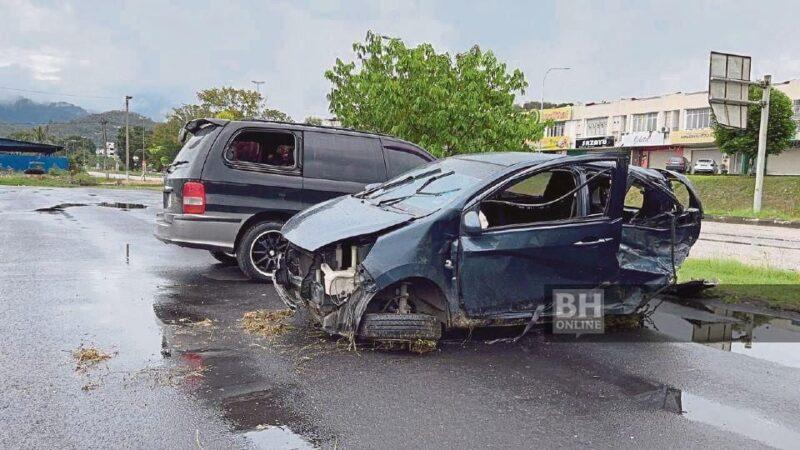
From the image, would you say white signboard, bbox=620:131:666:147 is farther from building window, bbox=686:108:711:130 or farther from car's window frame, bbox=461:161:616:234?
car's window frame, bbox=461:161:616:234

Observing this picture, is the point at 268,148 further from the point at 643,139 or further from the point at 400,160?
the point at 643,139

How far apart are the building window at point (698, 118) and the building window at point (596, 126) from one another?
10.6 meters

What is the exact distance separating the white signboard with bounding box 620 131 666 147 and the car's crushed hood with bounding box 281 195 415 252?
6260cm

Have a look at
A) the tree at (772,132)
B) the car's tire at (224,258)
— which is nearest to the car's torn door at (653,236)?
the car's tire at (224,258)

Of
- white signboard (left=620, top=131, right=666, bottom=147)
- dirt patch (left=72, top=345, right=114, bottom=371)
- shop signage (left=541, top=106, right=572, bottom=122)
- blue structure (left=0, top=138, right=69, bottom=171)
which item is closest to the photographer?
dirt patch (left=72, top=345, right=114, bottom=371)

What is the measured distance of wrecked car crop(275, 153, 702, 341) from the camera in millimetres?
5035

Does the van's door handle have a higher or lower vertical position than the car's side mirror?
lower

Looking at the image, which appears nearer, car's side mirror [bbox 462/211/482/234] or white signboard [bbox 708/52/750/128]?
car's side mirror [bbox 462/211/482/234]

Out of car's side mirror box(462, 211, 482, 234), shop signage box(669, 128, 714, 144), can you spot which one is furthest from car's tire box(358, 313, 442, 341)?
shop signage box(669, 128, 714, 144)

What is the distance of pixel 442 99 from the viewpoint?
684 inches

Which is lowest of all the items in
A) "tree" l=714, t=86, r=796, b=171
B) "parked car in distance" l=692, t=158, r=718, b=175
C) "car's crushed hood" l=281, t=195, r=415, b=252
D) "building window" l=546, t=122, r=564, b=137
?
"car's crushed hood" l=281, t=195, r=415, b=252

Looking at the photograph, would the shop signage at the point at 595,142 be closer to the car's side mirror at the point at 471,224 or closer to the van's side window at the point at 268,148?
the van's side window at the point at 268,148

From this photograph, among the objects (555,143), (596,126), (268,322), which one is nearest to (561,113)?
(555,143)

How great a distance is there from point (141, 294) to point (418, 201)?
Answer: 347cm
